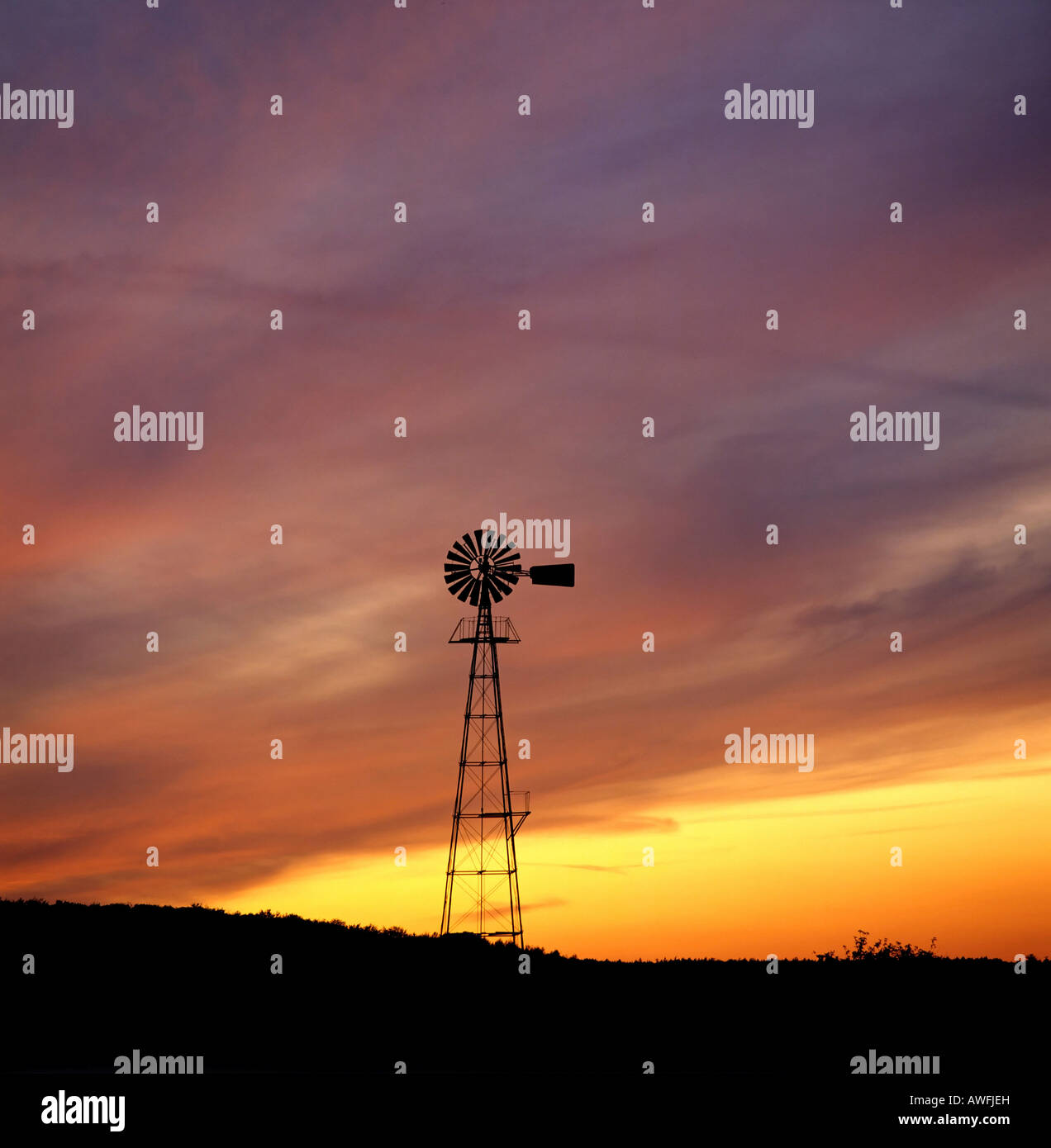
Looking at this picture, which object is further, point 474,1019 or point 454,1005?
point 454,1005

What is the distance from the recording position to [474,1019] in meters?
38.1

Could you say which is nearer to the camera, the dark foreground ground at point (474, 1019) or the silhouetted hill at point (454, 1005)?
the dark foreground ground at point (474, 1019)

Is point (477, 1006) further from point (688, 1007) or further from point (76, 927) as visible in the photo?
point (76, 927)

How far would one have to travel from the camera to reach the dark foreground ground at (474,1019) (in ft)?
84.3

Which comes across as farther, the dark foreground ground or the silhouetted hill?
the silhouetted hill

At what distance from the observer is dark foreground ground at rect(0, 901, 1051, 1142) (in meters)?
25.7

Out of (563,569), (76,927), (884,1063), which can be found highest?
(563,569)
